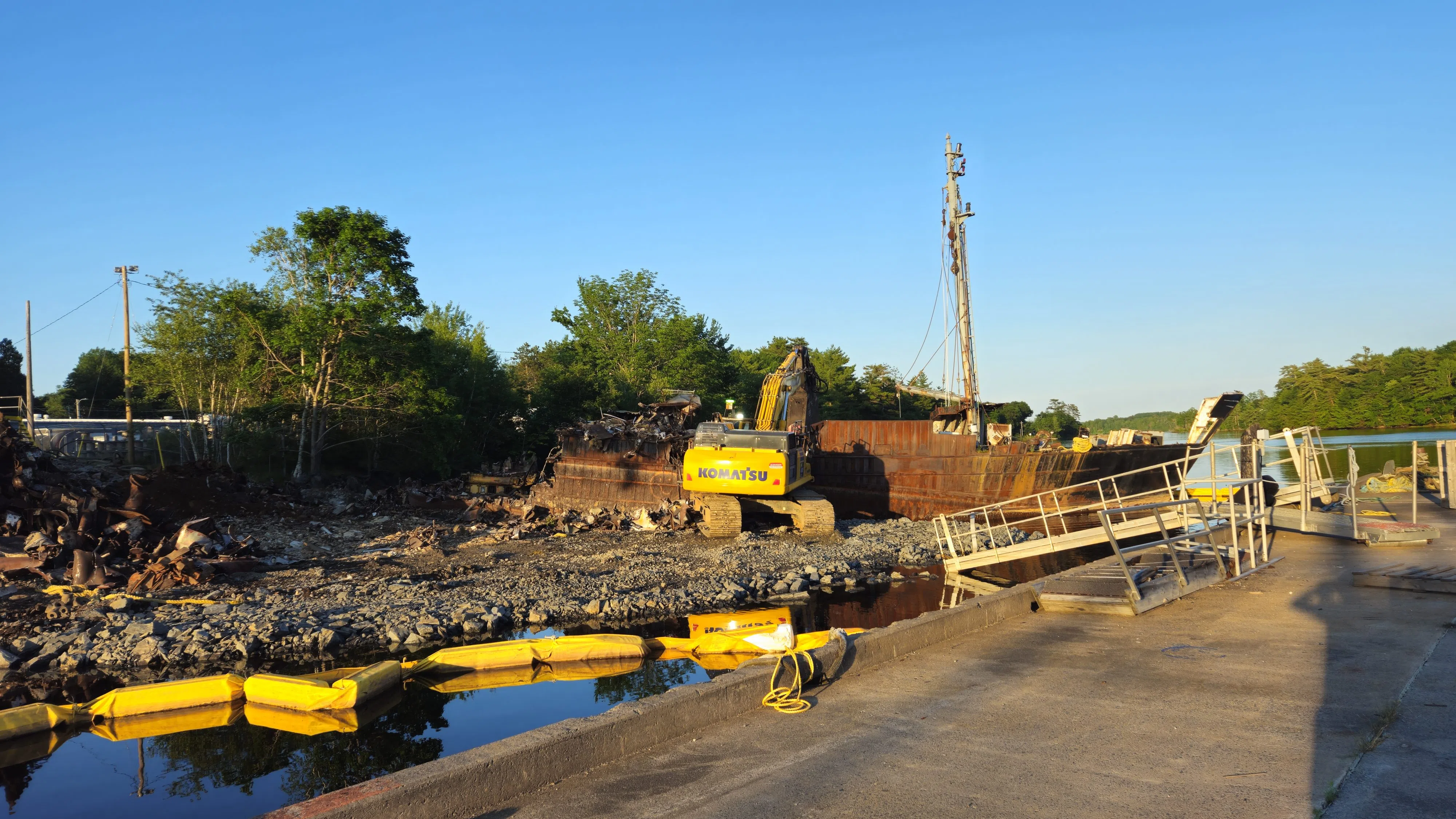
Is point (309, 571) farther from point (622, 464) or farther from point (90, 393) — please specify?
point (90, 393)

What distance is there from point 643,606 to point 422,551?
19.7 ft

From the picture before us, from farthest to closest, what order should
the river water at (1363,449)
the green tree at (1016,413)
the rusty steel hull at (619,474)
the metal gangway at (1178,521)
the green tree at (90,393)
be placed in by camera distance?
the green tree at (1016,413), the green tree at (90,393), the river water at (1363,449), the rusty steel hull at (619,474), the metal gangway at (1178,521)

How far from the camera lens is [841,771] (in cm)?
457

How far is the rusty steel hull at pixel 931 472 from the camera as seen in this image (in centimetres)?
2498

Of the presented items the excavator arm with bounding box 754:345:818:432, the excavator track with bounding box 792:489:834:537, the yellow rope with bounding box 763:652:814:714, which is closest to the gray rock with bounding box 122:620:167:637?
the yellow rope with bounding box 763:652:814:714

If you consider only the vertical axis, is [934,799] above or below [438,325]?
below

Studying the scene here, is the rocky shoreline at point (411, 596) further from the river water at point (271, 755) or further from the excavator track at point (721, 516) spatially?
the river water at point (271, 755)

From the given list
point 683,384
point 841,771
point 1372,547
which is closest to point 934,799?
point 841,771

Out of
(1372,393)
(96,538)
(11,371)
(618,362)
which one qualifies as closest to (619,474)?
(96,538)

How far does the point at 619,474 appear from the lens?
73.4ft

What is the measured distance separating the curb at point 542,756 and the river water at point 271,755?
198 centimetres

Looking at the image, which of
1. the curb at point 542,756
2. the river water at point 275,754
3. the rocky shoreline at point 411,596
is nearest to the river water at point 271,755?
the river water at point 275,754

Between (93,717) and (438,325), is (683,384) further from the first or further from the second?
(93,717)

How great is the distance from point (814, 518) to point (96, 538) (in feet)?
44.5
